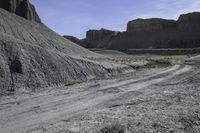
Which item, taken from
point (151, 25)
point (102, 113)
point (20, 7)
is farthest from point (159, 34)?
point (102, 113)

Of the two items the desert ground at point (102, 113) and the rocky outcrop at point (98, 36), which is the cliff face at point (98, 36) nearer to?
the rocky outcrop at point (98, 36)

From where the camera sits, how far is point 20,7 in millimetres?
58344

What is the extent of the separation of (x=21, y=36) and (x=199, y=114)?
34990mm

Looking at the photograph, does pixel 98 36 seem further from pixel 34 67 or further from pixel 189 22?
pixel 34 67

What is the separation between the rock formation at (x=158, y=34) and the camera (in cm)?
13200

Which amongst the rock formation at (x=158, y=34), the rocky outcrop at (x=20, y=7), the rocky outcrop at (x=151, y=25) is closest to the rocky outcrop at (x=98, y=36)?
the rock formation at (x=158, y=34)

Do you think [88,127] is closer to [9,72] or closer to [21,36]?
[9,72]

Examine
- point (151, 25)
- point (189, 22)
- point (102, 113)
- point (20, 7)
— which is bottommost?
point (102, 113)

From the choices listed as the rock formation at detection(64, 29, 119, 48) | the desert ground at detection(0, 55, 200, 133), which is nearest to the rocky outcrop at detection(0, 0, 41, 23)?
the desert ground at detection(0, 55, 200, 133)

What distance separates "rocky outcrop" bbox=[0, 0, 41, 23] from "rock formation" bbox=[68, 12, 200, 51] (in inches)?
2908

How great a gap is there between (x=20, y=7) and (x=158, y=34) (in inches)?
3563

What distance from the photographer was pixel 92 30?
17650 centimetres

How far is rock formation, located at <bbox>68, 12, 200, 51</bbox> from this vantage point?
132 m

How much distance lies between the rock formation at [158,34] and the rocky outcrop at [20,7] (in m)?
73.9
